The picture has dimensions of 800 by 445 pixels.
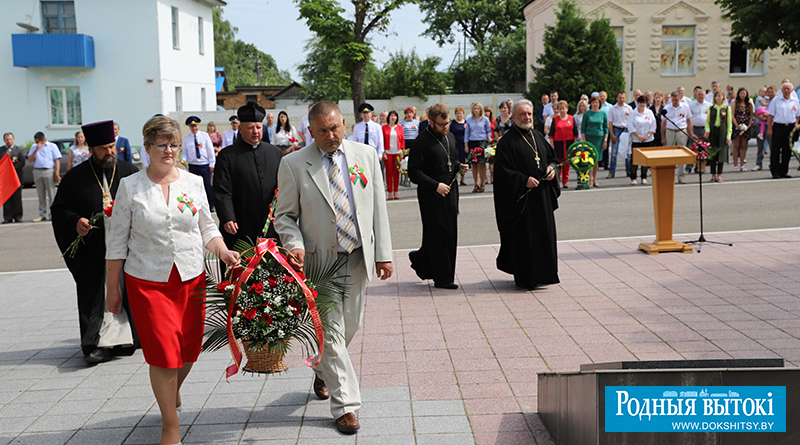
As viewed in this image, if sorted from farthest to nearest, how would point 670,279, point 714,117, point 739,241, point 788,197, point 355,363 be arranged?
1. point 714,117
2. point 788,197
3. point 739,241
4. point 670,279
5. point 355,363

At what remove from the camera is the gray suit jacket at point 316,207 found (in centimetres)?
472

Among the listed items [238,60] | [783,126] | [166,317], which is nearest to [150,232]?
[166,317]

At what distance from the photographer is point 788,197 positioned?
14273mm

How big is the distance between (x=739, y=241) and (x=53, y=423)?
8.90 m

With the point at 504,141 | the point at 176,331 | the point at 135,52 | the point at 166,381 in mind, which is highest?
the point at 135,52

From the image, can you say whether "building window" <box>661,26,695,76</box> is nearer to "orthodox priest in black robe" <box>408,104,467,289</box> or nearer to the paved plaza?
the paved plaza

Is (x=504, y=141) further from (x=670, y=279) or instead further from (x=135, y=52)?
(x=135, y=52)

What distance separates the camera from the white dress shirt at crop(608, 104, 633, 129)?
1902 centimetres

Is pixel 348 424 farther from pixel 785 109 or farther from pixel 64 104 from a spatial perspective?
pixel 64 104

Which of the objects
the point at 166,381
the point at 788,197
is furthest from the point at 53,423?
the point at 788,197

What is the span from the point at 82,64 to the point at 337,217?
32039 millimetres

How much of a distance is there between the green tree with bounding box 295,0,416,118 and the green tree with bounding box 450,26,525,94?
39.7 feet

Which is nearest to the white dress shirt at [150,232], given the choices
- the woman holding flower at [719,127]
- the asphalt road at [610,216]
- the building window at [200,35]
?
the asphalt road at [610,216]


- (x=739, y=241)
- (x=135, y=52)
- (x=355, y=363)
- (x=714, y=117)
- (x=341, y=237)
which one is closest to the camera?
(x=341, y=237)
